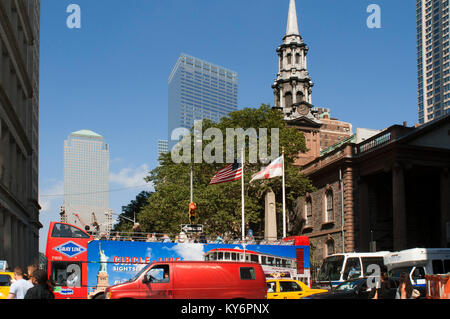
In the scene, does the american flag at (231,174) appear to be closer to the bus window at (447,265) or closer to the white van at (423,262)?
the white van at (423,262)

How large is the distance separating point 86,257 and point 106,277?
54.1 inches

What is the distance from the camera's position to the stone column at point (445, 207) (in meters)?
44.6

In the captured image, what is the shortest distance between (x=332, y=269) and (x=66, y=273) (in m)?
16.3

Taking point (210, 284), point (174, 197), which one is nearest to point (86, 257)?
point (210, 284)

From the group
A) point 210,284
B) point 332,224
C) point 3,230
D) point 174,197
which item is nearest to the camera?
point 210,284

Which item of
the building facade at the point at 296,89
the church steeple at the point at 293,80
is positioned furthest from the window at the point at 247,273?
the church steeple at the point at 293,80

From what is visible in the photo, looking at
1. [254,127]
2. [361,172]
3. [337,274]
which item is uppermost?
[254,127]

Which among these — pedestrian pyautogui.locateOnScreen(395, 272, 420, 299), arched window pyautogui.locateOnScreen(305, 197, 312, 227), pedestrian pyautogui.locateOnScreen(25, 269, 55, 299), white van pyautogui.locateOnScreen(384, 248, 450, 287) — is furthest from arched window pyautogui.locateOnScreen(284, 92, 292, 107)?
pedestrian pyautogui.locateOnScreen(25, 269, 55, 299)

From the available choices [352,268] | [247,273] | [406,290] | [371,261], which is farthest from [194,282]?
[371,261]

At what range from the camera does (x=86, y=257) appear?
89.6ft

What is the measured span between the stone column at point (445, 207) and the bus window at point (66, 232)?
29384mm
